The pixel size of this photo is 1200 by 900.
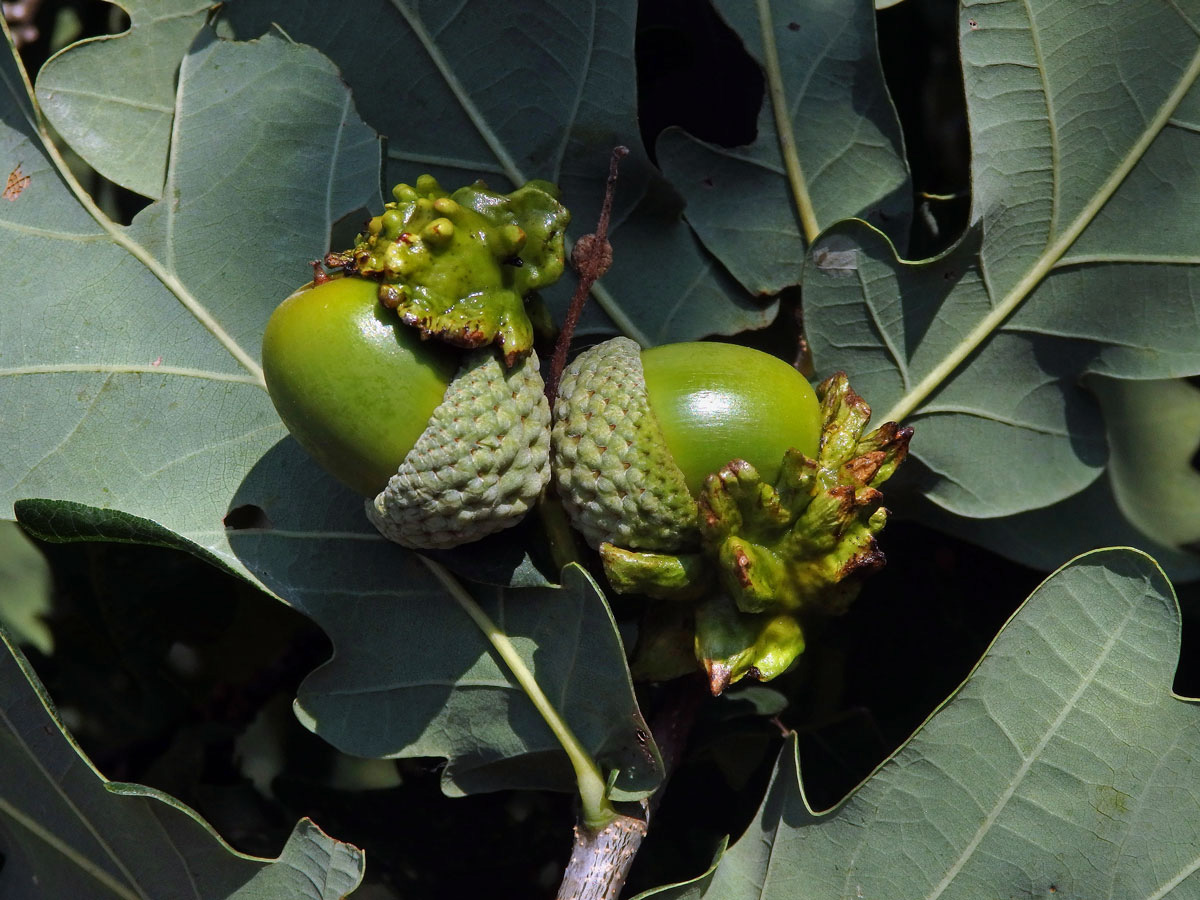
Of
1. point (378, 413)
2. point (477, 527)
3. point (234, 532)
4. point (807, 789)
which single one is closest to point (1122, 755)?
point (807, 789)

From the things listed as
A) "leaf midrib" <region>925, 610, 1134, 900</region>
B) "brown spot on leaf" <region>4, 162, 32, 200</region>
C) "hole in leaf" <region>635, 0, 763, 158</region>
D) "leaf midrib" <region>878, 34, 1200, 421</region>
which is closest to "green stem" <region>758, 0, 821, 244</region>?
"hole in leaf" <region>635, 0, 763, 158</region>

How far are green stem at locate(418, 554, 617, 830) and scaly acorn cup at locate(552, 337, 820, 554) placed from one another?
0.88ft

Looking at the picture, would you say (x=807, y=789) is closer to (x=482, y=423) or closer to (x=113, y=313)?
(x=482, y=423)

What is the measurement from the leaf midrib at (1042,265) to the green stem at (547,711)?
2.45 feet

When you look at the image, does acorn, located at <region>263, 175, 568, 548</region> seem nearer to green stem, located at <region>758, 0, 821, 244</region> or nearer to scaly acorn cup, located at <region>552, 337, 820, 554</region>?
scaly acorn cup, located at <region>552, 337, 820, 554</region>

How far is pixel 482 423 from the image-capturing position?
1511 mm

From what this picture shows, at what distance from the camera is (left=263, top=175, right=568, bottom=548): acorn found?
1468 millimetres

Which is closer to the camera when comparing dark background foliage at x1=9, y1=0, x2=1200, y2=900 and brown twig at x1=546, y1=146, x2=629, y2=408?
brown twig at x1=546, y1=146, x2=629, y2=408

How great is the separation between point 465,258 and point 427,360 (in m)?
0.15

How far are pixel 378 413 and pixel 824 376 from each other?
0.80 meters

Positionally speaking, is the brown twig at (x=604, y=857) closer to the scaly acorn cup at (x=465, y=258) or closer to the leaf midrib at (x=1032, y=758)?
the leaf midrib at (x=1032, y=758)

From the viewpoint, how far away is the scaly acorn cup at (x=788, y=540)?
5.06ft

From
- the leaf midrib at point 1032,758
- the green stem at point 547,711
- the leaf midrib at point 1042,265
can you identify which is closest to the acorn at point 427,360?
the green stem at point 547,711

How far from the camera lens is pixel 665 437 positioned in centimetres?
158
